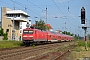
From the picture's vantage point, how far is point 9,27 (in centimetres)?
9575

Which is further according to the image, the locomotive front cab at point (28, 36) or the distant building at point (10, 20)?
the distant building at point (10, 20)

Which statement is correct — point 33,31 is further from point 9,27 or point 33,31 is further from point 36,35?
point 9,27

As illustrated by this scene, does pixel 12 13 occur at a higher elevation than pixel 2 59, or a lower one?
higher

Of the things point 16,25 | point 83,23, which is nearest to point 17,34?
point 16,25

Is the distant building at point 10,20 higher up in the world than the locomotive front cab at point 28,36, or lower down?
higher up

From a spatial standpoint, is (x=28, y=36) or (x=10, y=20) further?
(x=10, y=20)

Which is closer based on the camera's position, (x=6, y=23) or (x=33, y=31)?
(x=33, y=31)

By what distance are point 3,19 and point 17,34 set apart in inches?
375

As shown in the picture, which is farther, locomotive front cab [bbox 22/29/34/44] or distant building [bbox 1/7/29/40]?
distant building [bbox 1/7/29/40]

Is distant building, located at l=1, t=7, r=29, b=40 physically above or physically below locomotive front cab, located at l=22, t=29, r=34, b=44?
above

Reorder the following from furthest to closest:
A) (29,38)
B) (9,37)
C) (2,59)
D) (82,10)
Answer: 1. (9,37)
2. (29,38)
3. (82,10)
4. (2,59)

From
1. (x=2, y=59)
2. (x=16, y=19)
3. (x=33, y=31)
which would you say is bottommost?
(x=2, y=59)

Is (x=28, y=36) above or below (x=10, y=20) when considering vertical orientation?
below

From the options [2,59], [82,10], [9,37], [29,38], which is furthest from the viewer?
[9,37]
